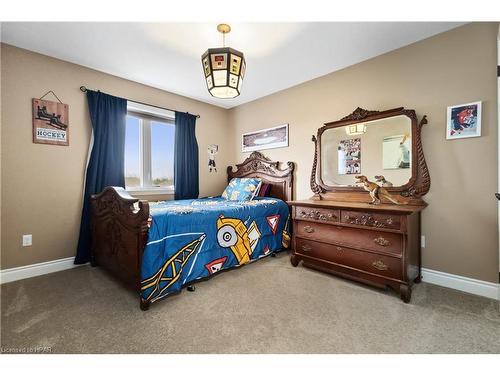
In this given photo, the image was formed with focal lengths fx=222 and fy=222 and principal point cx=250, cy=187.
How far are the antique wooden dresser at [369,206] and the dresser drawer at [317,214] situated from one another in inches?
0.4

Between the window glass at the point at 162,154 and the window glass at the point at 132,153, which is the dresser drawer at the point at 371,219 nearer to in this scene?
the window glass at the point at 162,154

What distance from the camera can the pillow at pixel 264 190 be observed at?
346cm

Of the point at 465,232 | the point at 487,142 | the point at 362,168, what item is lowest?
the point at 465,232

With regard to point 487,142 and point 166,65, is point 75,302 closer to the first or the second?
point 166,65

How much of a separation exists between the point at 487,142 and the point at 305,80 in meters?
2.08

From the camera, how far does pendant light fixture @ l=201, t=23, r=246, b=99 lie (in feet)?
5.65

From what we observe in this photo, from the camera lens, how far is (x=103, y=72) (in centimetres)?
284

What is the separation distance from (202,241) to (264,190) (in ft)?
5.17

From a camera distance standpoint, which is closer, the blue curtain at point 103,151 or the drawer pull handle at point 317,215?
the drawer pull handle at point 317,215

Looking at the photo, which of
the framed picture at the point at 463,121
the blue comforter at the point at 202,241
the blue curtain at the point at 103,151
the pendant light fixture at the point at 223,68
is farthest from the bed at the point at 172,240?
the framed picture at the point at 463,121

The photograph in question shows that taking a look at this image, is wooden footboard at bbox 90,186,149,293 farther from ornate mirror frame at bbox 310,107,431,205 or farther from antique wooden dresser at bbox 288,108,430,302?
ornate mirror frame at bbox 310,107,431,205

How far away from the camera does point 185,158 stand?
3607 millimetres

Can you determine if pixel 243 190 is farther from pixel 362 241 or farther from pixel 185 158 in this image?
pixel 362 241
